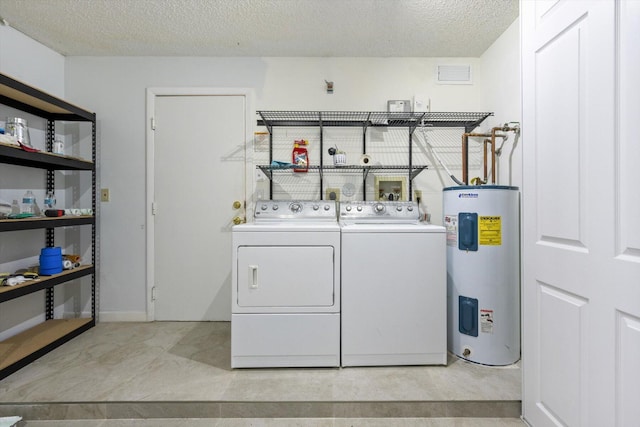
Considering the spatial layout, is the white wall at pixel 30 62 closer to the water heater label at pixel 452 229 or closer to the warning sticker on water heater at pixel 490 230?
the water heater label at pixel 452 229

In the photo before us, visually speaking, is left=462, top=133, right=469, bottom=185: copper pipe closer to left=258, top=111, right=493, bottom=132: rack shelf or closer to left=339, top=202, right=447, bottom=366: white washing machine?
left=258, top=111, right=493, bottom=132: rack shelf

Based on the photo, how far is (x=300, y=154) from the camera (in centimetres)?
245

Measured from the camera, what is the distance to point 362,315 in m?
1.77

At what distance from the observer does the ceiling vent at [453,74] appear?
98.7 inches

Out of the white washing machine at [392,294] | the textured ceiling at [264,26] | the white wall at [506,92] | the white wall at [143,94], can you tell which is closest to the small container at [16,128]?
the white wall at [143,94]

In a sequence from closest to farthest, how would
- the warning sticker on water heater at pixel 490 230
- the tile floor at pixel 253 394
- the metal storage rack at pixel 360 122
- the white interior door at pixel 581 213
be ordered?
the white interior door at pixel 581 213 < the tile floor at pixel 253 394 < the warning sticker on water heater at pixel 490 230 < the metal storage rack at pixel 360 122

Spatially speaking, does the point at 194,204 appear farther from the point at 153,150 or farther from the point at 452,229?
the point at 452,229

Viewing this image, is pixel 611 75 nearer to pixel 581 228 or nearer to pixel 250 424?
pixel 581 228

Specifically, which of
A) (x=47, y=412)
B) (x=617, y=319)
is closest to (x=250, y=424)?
(x=47, y=412)

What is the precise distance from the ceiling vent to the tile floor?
2.21m

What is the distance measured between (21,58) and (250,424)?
3.04m

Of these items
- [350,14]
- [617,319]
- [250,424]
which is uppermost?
[350,14]

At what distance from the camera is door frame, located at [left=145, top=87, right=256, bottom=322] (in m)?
2.51

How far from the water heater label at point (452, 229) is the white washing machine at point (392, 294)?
20 centimetres
